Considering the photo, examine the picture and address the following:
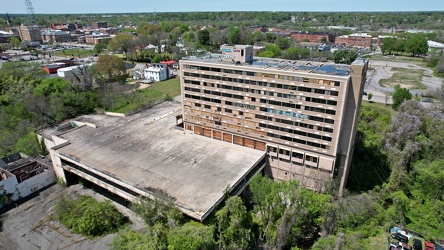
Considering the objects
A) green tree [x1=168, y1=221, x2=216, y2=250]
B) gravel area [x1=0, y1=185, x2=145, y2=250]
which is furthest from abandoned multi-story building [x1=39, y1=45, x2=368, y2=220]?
green tree [x1=168, y1=221, x2=216, y2=250]

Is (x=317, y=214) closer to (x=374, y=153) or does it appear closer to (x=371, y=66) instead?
(x=374, y=153)

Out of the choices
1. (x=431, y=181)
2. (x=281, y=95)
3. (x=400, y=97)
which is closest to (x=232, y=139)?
(x=281, y=95)

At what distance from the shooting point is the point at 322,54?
532 feet

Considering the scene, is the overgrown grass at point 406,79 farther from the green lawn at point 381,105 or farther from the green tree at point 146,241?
the green tree at point 146,241

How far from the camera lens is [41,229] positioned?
42.2 meters

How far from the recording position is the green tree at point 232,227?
34.5 m

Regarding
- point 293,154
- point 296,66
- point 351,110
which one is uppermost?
point 296,66

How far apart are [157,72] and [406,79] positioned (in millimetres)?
109122

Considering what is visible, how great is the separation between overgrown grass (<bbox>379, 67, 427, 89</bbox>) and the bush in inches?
4545

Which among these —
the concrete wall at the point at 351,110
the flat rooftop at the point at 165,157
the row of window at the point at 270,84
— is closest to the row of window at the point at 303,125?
the concrete wall at the point at 351,110

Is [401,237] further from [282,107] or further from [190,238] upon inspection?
[190,238]

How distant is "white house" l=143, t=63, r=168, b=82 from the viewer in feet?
407

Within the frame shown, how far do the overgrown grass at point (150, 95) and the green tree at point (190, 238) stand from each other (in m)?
56.7

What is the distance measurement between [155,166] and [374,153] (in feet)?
144
